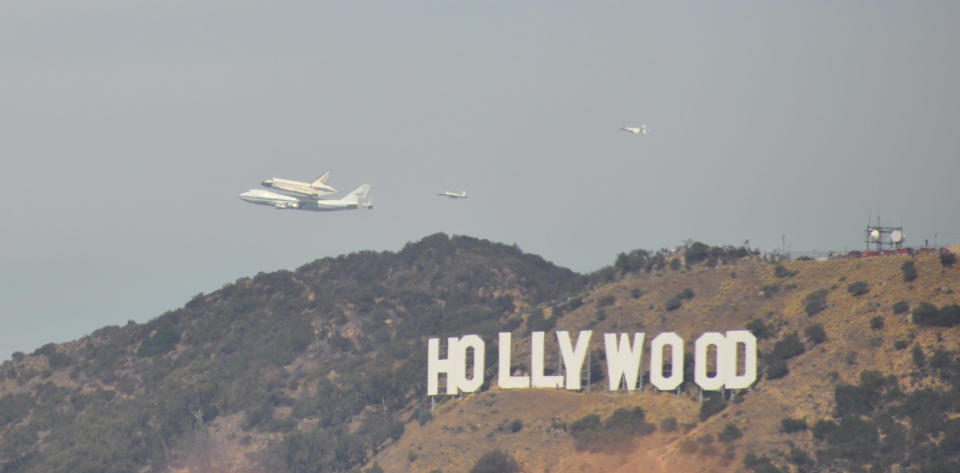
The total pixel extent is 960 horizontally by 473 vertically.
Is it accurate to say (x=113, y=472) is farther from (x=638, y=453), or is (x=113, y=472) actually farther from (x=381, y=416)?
(x=638, y=453)

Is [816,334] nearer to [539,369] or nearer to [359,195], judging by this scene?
[539,369]

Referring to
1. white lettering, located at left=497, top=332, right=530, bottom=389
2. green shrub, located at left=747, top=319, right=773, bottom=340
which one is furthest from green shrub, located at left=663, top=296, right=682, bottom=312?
white lettering, located at left=497, top=332, right=530, bottom=389

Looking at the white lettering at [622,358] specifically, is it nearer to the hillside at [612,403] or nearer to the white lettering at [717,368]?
the hillside at [612,403]

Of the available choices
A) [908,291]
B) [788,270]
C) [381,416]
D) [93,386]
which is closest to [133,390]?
[93,386]

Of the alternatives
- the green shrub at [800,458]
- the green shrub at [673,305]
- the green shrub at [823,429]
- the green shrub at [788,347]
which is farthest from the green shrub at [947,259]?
the green shrub at [673,305]

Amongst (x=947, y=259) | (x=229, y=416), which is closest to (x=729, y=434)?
(x=947, y=259)

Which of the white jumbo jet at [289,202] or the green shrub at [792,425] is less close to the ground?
the white jumbo jet at [289,202]
